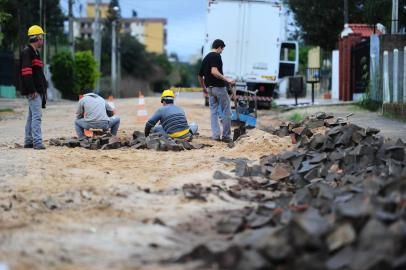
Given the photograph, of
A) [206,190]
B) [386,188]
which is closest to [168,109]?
[206,190]

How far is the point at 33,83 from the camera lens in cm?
1038

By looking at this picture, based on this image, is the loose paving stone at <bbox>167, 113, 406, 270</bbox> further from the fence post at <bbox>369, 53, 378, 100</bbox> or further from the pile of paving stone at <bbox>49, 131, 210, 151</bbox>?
the fence post at <bbox>369, 53, 378, 100</bbox>

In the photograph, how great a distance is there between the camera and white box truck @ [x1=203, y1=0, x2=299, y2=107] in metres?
23.5

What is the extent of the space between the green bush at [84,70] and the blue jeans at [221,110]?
2990 cm

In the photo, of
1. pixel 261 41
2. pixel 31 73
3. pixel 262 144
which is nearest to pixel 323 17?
pixel 261 41

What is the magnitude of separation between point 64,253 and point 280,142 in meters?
6.38

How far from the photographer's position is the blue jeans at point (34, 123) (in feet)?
34.2

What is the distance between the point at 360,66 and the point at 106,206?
1954cm

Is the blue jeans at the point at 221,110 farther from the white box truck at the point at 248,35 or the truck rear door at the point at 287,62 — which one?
the truck rear door at the point at 287,62

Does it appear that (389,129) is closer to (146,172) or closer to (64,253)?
(146,172)

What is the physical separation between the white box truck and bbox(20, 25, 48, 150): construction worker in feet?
43.7

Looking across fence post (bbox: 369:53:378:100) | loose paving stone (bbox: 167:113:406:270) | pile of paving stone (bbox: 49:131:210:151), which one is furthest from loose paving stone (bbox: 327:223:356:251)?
fence post (bbox: 369:53:378:100)

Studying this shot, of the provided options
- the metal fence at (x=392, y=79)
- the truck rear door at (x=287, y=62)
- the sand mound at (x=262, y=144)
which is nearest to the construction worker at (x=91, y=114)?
the sand mound at (x=262, y=144)

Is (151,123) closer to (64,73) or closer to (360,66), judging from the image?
(360,66)
